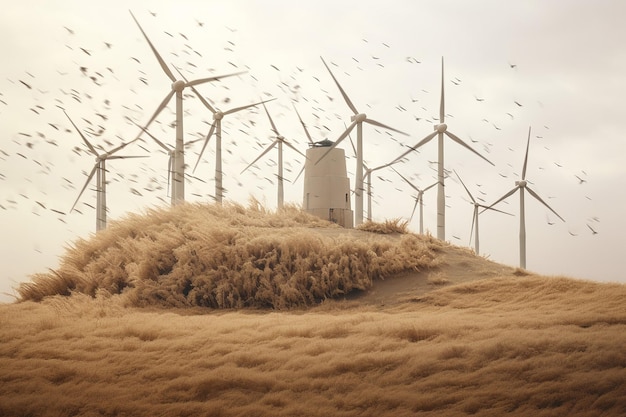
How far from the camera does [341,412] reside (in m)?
9.34

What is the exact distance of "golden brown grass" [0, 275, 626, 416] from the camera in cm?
972

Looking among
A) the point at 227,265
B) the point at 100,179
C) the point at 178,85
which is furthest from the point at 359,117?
the point at 227,265

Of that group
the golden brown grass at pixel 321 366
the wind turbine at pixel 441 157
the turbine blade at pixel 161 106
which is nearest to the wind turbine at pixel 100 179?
the turbine blade at pixel 161 106

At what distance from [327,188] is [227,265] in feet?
51.3

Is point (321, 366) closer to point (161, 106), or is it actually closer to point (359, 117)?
Result: point (161, 106)

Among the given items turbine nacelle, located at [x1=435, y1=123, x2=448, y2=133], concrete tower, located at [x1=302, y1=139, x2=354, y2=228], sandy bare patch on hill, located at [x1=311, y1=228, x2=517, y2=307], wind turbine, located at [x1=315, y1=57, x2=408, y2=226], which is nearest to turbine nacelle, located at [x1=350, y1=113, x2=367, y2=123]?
wind turbine, located at [x1=315, y1=57, x2=408, y2=226]

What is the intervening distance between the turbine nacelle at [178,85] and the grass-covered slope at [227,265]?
39.1ft

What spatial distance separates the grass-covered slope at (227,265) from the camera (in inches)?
829

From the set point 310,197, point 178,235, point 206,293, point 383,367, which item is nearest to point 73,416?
point 383,367

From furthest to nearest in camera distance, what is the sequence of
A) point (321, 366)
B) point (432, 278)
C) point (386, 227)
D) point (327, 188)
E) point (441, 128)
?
point (441, 128)
point (327, 188)
point (386, 227)
point (432, 278)
point (321, 366)

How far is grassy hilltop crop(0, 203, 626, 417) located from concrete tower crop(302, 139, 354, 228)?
418 inches

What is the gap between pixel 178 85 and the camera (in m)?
36.4

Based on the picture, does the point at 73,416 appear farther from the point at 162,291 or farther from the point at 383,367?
the point at 162,291

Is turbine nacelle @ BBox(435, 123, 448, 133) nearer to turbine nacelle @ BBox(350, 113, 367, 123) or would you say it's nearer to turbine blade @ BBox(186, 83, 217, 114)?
turbine nacelle @ BBox(350, 113, 367, 123)
